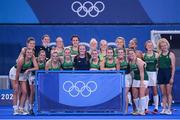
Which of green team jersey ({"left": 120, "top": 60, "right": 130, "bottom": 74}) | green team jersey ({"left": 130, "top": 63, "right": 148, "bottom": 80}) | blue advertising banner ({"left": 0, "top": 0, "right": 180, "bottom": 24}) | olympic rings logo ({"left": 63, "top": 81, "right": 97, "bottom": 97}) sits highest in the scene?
blue advertising banner ({"left": 0, "top": 0, "right": 180, "bottom": 24})

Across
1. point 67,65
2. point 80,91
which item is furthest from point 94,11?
point 80,91

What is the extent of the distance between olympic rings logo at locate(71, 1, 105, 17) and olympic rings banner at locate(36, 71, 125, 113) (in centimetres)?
415

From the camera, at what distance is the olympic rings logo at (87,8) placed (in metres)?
16.7

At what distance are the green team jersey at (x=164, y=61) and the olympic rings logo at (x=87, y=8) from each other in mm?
3895

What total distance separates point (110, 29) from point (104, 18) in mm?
380

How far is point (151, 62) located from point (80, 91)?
6.44ft

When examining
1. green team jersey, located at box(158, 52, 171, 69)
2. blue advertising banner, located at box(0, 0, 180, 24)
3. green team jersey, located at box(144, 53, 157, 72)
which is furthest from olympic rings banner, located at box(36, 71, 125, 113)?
blue advertising banner, located at box(0, 0, 180, 24)

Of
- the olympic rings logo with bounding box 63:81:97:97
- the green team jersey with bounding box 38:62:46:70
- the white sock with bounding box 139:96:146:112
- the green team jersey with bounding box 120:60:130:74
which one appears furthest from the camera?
the green team jersey with bounding box 38:62:46:70

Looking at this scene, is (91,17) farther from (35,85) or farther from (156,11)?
(35,85)

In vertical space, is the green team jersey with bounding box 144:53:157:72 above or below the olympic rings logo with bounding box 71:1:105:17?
below

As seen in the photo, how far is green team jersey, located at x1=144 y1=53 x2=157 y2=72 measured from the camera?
13.4m

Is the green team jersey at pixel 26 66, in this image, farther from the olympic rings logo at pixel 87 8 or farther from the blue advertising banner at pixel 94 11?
the olympic rings logo at pixel 87 8

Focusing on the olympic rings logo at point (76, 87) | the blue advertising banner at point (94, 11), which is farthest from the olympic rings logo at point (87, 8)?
the olympic rings logo at point (76, 87)

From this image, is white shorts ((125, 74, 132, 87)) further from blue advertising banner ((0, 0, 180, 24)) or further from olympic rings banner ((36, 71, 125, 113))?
blue advertising banner ((0, 0, 180, 24))
